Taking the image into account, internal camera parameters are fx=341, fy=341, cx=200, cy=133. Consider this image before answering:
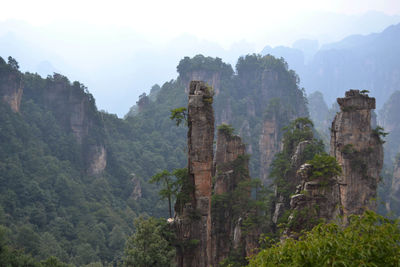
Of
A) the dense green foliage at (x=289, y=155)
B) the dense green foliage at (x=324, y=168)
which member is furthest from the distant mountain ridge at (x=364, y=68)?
the dense green foliage at (x=324, y=168)

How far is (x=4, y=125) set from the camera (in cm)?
4412

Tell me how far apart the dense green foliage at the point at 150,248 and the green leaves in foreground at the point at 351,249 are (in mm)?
11075

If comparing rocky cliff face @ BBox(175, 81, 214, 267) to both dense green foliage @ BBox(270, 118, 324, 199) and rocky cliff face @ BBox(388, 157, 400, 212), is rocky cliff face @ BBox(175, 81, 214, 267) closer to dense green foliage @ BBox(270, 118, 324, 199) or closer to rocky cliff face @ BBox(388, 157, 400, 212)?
dense green foliage @ BBox(270, 118, 324, 199)

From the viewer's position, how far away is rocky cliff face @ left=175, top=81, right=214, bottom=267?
19.8 metres

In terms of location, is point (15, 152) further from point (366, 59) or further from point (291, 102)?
point (366, 59)

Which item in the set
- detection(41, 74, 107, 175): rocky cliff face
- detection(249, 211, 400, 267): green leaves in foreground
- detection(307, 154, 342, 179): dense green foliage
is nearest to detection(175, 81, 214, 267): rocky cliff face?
detection(307, 154, 342, 179): dense green foliage

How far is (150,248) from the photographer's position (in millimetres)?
17688

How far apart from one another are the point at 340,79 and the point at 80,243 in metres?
185

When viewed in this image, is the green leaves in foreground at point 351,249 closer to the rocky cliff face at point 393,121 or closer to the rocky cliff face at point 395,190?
the rocky cliff face at point 395,190

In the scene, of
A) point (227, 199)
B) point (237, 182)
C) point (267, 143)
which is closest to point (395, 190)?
point (267, 143)

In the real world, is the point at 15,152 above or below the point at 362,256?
above

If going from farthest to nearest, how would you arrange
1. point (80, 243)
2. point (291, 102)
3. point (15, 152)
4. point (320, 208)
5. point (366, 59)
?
point (366, 59)
point (291, 102)
point (15, 152)
point (80, 243)
point (320, 208)

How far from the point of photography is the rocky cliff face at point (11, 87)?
46094 mm

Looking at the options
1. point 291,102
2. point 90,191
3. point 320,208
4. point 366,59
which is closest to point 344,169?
point 320,208
